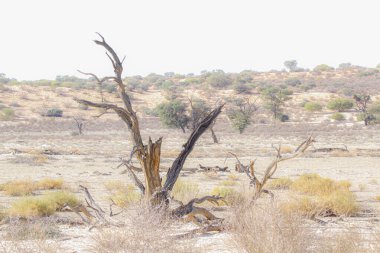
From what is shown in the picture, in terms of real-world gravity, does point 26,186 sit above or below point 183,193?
below

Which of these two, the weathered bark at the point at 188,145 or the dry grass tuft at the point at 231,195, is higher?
the weathered bark at the point at 188,145

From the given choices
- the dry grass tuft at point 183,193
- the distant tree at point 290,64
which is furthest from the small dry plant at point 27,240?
the distant tree at point 290,64

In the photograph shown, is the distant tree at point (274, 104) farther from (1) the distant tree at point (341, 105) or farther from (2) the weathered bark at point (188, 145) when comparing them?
(2) the weathered bark at point (188, 145)

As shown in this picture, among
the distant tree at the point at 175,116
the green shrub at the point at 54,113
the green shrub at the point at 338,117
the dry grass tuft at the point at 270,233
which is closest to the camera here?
the dry grass tuft at the point at 270,233

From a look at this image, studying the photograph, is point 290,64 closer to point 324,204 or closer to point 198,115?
point 198,115

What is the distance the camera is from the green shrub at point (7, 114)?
57684 mm

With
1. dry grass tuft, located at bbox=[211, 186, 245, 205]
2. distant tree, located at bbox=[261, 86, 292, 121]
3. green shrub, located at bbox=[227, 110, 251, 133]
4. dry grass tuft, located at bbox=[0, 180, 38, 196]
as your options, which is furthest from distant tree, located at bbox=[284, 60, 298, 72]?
dry grass tuft, located at bbox=[211, 186, 245, 205]

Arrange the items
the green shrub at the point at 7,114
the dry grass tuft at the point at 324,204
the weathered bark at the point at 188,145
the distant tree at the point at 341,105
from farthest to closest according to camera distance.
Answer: the distant tree at the point at 341,105 → the green shrub at the point at 7,114 → the dry grass tuft at the point at 324,204 → the weathered bark at the point at 188,145

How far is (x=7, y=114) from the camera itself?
5853 cm

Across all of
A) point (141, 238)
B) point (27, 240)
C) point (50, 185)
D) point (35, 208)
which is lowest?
point (50, 185)

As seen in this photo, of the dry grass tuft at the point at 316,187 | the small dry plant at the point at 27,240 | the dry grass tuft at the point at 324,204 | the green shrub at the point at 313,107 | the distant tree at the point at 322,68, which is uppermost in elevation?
the distant tree at the point at 322,68

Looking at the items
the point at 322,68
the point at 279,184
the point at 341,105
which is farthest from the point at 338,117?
the point at 322,68

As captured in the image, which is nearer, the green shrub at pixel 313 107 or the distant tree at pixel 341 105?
the distant tree at pixel 341 105

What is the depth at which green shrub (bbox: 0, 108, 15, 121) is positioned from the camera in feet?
189
